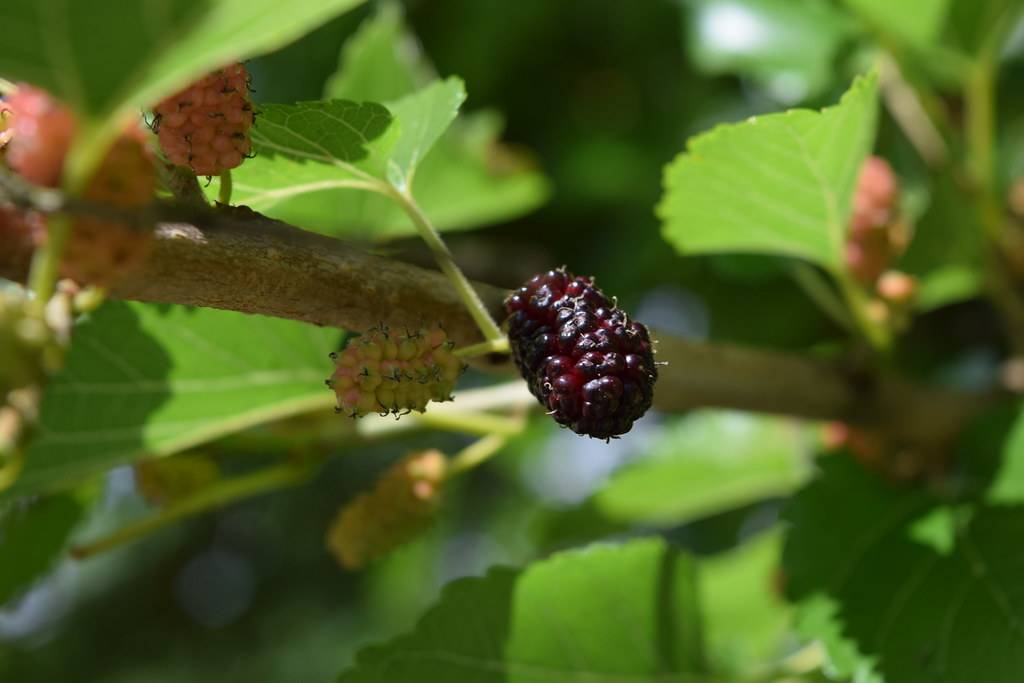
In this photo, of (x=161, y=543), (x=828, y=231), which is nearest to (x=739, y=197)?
(x=828, y=231)

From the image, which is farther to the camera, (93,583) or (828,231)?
(93,583)

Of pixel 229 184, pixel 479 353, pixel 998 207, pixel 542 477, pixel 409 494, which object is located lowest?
pixel 542 477

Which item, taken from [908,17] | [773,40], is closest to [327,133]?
[908,17]

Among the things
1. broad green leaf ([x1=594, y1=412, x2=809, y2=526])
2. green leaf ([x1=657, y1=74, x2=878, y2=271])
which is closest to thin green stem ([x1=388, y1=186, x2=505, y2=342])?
green leaf ([x1=657, y1=74, x2=878, y2=271])

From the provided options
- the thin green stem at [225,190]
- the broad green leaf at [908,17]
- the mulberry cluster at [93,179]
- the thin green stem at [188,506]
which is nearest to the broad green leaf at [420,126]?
the thin green stem at [225,190]

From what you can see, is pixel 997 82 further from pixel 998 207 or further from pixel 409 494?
pixel 409 494

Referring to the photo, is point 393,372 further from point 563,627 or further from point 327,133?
point 563,627

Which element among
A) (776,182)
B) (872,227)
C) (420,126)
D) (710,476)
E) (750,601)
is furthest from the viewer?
(750,601)
